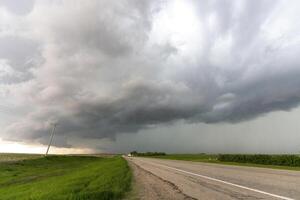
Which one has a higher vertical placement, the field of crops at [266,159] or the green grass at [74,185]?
the field of crops at [266,159]

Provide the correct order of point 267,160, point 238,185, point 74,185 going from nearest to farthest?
1. point 238,185
2. point 74,185
3. point 267,160

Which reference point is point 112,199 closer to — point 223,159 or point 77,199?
point 77,199

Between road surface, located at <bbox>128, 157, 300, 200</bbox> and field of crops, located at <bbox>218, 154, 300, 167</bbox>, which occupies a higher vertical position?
field of crops, located at <bbox>218, 154, 300, 167</bbox>

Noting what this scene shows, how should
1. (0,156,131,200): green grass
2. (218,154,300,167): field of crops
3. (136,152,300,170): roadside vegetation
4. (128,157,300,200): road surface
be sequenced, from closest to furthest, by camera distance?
(128,157,300,200): road surface, (0,156,131,200): green grass, (136,152,300,170): roadside vegetation, (218,154,300,167): field of crops

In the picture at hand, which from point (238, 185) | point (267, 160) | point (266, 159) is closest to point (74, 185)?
point (238, 185)

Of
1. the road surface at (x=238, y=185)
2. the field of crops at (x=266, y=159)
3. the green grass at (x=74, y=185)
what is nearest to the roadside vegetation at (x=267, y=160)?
the field of crops at (x=266, y=159)

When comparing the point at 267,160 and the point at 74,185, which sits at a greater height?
the point at 267,160

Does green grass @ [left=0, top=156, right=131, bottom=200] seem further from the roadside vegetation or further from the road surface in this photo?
the roadside vegetation

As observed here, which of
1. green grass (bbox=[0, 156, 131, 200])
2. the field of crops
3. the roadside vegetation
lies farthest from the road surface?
the field of crops

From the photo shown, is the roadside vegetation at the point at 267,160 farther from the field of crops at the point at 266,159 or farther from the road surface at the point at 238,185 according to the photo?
the road surface at the point at 238,185

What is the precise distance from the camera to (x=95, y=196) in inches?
439

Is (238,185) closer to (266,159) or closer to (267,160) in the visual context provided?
(267,160)

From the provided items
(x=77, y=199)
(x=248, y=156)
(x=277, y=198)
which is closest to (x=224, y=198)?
(x=277, y=198)

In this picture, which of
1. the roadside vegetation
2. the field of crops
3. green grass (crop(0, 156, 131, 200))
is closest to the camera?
green grass (crop(0, 156, 131, 200))
